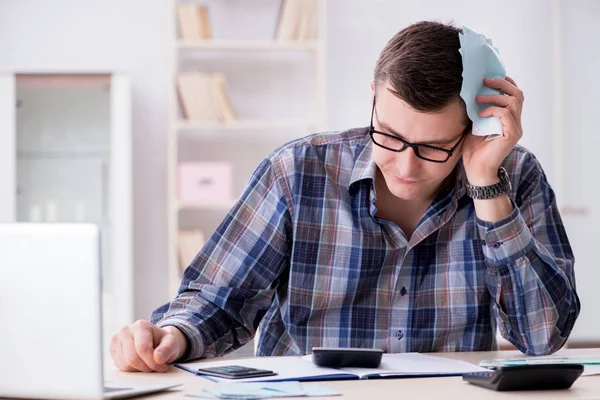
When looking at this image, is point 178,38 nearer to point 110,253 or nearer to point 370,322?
point 110,253

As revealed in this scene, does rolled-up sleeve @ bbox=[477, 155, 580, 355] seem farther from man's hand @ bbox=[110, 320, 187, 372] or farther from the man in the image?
man's hand @ bbox=[110, 320, 187, 372]

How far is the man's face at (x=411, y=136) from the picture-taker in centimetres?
135

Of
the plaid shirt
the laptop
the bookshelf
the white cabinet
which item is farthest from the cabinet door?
the laptop

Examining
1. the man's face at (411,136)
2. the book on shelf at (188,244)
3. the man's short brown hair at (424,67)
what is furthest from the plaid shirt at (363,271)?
the book on shelf at (188,244)

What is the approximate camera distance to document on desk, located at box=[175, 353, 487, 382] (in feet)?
3.66

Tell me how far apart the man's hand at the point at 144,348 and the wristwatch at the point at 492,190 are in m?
0.58

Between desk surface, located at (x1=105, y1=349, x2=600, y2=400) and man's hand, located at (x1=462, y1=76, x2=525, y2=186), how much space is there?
420 millimetres

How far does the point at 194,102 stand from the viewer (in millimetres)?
3578

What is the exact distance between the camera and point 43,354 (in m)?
0.89

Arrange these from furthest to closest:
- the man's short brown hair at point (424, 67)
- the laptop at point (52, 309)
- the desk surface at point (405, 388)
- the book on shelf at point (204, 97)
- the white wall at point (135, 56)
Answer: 1. the white wall at point (135, 56)
2. the book on shelf at point (204, 97)
3. the man's short brown hair at point (424, 67)
4. the desk surface at point (405, 388)
5. the laptop at point (52, 309)

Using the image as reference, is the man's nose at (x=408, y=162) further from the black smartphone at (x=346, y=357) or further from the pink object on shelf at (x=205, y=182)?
the pink object on shelf at (x=205, y=182)

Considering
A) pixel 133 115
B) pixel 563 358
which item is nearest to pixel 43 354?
pixel 563 358

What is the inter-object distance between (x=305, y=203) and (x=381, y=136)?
0.72 ft

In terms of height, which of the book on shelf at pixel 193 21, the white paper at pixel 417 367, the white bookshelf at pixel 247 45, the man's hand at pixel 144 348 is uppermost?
the book on shelf at pixel 193 21
